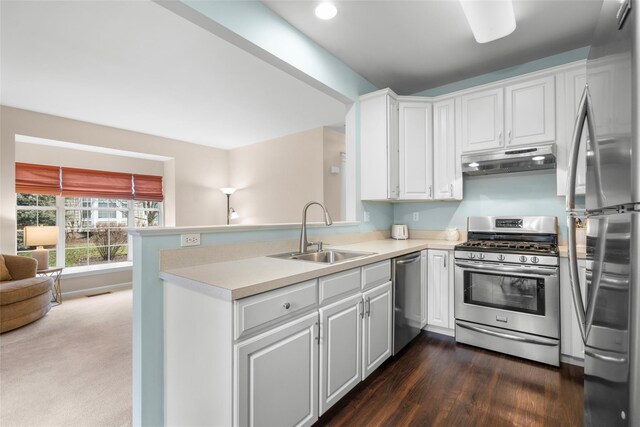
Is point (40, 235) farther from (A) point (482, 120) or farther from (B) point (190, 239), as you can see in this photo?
(A) point (482, 120)

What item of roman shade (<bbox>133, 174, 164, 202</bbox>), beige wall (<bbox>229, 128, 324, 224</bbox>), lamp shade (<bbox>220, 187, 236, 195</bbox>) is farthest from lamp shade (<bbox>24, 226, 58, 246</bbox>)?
beige wall (<bbox>229, 128, 324, 224</bbox>)

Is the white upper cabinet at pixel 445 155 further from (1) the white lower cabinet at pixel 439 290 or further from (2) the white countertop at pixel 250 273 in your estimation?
(2) the white countertop at pixel 250 273

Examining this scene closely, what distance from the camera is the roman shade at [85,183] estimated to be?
14.5 feet

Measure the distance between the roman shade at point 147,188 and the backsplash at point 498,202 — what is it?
184 inches

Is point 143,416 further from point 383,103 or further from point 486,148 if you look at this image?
point 486,148

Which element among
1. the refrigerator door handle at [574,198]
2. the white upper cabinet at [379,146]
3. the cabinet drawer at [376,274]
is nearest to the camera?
the refrigerator door handle at [574,198]

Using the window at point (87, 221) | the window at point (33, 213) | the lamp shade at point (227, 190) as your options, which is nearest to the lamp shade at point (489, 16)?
the window at point (87, 221)

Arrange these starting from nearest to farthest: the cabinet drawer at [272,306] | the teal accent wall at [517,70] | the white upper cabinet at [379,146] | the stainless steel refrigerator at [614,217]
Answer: the stainless steel refrigerator at [614,217]
the cabinet drawer at [272,306]
the teal accent wall at [517,70]
the white upper cabinet at [379,146]

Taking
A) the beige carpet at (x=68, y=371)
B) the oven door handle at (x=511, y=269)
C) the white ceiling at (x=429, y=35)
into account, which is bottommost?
the beige carpet at (x=68, y=371)

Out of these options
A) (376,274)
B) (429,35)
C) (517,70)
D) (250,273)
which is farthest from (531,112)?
(250,273)

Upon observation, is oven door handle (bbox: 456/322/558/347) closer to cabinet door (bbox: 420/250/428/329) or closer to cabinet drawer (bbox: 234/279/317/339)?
cabinet door (bbox: 420/250/428/329)

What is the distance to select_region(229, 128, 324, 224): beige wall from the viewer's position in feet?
16.6

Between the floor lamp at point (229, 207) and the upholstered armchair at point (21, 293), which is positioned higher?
the floor lamp at point (229, 207)

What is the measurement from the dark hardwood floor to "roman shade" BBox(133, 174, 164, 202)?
5158 millimetres
